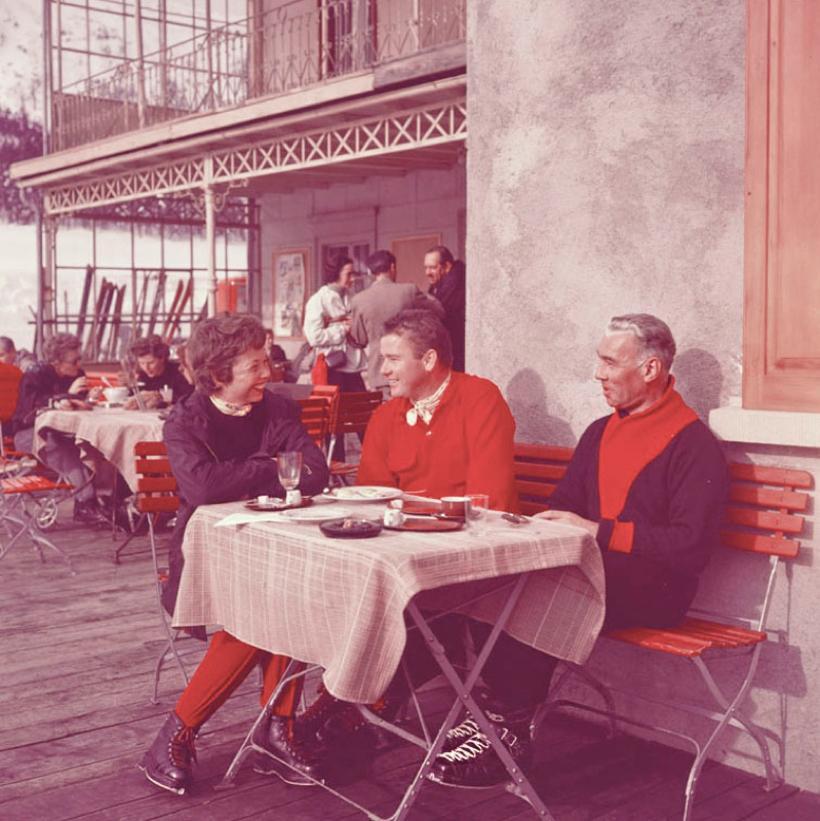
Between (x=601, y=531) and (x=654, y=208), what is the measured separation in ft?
3.74

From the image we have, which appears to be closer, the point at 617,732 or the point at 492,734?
the point at 492,734

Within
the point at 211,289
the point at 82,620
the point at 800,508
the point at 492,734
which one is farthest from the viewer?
the point at 211,289

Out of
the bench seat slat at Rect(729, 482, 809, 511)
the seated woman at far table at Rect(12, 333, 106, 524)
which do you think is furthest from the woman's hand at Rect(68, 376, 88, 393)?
the bench seat slat at Rect(729, 482, 809, 511)

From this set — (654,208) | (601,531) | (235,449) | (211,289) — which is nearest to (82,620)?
(235,449)

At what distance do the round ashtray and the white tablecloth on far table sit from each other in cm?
352

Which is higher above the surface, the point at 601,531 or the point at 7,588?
the point at 601,531

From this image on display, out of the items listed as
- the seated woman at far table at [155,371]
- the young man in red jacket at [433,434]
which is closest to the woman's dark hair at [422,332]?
the young man in red jacket at [433,434]

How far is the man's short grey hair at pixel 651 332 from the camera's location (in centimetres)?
357

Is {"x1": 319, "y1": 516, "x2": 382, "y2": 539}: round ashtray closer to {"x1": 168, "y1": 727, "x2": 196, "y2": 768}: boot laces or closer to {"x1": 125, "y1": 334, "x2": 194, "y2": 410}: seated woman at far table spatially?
{"x1": 168, "y1": 727, "x2": 196, "y2": 768}: boot laces

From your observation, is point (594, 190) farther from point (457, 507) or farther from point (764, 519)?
point (457, 507)

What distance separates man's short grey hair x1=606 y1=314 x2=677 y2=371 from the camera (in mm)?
3572

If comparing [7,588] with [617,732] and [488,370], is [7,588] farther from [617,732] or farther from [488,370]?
[617,732]

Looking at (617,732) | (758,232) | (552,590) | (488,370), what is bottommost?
(617,732)

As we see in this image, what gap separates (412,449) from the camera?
13.2ft
